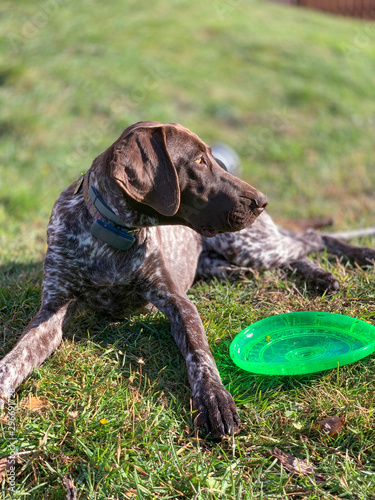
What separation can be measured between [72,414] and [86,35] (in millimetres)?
9796

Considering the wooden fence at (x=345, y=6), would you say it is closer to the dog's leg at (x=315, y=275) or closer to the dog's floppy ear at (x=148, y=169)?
the dog's leg at (x=315, y=275)

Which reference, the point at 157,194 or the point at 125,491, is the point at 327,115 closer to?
the point at 157,194

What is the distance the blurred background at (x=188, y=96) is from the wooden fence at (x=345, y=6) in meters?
3.57

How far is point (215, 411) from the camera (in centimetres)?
275

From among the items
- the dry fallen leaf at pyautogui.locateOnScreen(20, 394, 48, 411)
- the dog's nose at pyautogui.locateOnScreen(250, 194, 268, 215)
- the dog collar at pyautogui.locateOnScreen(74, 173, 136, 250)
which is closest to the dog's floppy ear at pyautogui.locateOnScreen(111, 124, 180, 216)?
the dog collar at pyautogui.locateOnScreen(74, 173, 136, 250)

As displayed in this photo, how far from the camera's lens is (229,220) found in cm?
330

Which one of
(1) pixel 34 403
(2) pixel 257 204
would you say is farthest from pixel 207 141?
(1) pixel 34 403

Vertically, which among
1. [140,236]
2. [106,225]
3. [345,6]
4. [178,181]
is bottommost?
[345,6]

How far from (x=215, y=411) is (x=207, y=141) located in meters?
6.68

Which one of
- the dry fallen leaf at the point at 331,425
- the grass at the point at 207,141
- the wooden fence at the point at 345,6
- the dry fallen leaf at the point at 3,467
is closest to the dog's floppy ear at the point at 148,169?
the grass at the point at 207,141

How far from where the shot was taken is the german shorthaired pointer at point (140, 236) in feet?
9.73

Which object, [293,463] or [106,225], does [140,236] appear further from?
[293,463]

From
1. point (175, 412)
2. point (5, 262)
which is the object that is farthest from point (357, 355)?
point (5, 262)

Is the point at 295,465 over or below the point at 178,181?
below
